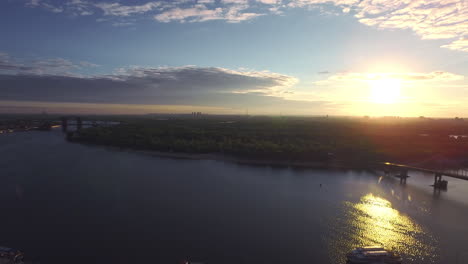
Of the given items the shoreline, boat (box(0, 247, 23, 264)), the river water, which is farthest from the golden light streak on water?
the shoreline

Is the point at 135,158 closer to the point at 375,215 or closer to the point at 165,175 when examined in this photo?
the point at 165,175

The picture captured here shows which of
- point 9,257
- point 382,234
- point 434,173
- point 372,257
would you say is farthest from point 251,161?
point 9,257

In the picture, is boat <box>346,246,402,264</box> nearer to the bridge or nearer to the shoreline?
the bridge

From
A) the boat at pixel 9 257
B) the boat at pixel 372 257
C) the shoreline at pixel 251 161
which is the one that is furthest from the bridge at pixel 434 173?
the boat at pixel 9 257

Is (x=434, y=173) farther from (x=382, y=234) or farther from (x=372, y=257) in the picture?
(x=372, y=257)

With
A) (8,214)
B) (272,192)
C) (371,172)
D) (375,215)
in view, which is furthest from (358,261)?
(371,172)
